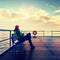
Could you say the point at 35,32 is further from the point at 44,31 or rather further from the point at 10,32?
the point at 10,32

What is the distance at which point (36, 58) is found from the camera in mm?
9586

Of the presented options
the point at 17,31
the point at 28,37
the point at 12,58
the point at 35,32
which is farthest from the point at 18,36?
the point at 35,32

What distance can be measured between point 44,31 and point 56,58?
22597 millimetres

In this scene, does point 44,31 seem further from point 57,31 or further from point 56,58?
point 56,58

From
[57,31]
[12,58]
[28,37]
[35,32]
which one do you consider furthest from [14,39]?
[57,31]

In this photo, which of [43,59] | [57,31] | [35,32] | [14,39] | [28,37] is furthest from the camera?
[57,31]

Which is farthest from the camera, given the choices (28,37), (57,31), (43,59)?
(57,31)

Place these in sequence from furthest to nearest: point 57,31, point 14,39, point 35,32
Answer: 1. point 57,31
2. point 35,32
3. point 14,39

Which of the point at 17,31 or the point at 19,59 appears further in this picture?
the point at 17,31

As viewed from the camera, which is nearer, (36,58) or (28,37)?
(36,58)

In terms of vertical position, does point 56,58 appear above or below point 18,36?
below

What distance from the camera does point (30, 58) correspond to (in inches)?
377

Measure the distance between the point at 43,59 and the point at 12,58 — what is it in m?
1.33

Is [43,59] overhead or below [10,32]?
below
